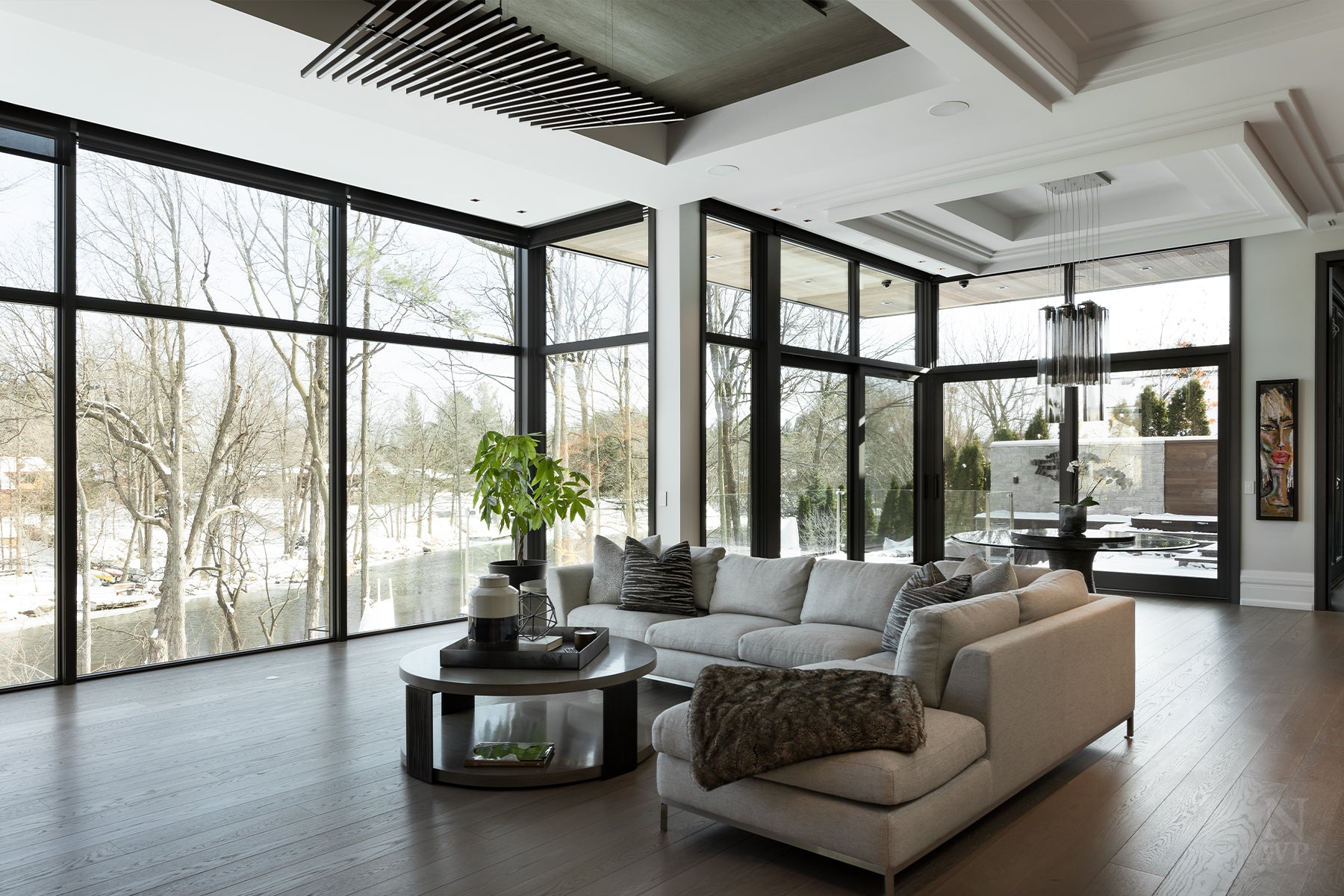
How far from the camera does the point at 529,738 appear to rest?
3.95 m

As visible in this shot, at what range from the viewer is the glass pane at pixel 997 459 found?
29.0ft

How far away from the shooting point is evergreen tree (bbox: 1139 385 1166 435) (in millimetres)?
8102

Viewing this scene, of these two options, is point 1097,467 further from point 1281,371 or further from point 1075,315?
point 1075,315

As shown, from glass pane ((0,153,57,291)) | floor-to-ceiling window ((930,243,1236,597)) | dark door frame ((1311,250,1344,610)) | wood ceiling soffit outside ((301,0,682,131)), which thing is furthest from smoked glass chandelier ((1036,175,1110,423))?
glass pane ((0,153,57,291))

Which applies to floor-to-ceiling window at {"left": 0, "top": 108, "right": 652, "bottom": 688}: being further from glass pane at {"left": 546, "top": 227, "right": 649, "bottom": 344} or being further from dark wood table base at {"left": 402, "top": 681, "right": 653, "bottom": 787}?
dark wood table base at {"left": 402, "top": 681, "right": 653, "bottom": 787}

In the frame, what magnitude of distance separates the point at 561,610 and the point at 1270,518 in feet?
19.7

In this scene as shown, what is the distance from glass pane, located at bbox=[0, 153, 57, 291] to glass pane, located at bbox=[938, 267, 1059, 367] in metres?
7.62

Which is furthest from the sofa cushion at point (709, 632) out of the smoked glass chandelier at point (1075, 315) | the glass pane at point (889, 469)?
the glass pane at point (889, 469)

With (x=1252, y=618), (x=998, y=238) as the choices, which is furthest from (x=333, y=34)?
(x=1252, y=618)

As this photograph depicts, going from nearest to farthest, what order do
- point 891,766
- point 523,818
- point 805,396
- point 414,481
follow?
point 891,766, point 523,818, point 414,481, point 805,396

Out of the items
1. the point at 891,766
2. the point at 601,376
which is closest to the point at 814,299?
the point at 601,376

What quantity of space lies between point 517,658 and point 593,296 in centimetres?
419

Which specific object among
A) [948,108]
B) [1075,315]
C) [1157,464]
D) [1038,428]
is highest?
[948,108]

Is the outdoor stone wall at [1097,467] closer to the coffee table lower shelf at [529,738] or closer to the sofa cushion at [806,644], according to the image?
the sofa cushion at [806,644]
